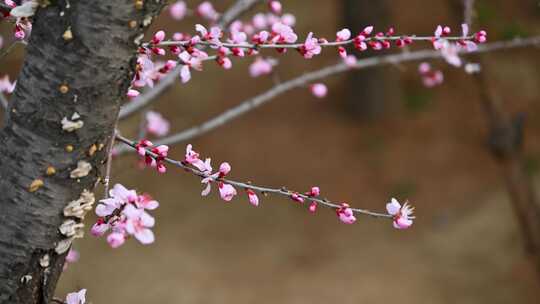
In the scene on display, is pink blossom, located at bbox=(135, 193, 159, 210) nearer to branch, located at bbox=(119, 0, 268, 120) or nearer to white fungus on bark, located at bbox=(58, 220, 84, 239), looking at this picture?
white fungus on bark, located at bbox=(58, 220, 84, 239)

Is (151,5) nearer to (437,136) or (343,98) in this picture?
(437,136)

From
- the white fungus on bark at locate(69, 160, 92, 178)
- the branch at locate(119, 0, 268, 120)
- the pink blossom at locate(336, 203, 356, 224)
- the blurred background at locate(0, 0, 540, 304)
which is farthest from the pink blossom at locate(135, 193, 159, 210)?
the blurred background at locate(0, 0, 540, 304)

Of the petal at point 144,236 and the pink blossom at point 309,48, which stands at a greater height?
the pink blossom at point 309,48

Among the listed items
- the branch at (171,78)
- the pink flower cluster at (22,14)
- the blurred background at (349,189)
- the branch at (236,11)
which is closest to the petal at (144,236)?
the pink flower cluster at (22,14)

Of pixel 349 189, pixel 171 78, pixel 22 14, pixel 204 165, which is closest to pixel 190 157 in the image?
pixel 204 165

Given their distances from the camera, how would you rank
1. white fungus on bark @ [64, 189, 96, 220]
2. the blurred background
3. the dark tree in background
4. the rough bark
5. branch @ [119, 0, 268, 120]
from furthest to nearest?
the dark tree in background, the blurred background, branch @ [119, 0, 268, 120], white fungus on bark @ [64, 189, 96, 220], the rough bark

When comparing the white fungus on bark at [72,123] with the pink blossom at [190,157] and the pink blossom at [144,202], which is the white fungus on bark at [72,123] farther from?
the pink blossom at [190,157]
